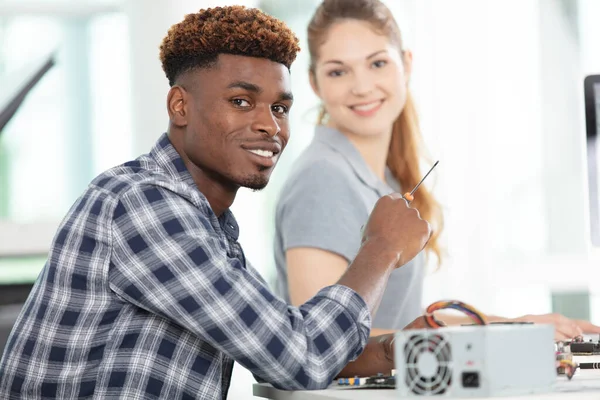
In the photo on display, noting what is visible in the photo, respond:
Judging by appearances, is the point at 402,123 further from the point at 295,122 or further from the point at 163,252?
the point at 295,122

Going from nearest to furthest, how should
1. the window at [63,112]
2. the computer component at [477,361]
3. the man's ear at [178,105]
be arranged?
1. the computer component at [477,361]
2. the man's ear at [178,105]
3. the window at [63,112]

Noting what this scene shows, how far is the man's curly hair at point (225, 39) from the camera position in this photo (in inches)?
51.7

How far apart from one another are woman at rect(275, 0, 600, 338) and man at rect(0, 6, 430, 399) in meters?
0.56

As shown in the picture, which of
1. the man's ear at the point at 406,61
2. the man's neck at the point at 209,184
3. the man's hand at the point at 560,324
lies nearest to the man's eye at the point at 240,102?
the man's neck at the point at 209,184

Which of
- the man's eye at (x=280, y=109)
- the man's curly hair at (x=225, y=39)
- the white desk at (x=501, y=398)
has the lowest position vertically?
the white desk at (x=501, y=398)

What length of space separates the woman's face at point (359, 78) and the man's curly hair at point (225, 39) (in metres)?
0.74

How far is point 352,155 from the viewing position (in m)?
2.07

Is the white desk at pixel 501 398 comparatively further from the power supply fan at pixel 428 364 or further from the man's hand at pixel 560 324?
the man's hand at pixel 560 324

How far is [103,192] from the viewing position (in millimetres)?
1219

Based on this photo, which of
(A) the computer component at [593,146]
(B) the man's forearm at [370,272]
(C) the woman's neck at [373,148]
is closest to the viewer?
(B) the man's forearm at [370,272]

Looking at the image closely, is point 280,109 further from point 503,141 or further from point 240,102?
point 503,141

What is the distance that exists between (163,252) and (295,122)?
268 cm

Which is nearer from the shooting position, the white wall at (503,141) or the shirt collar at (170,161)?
the shirt collar at (170,161)

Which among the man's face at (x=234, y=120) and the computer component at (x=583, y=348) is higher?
the man's face at (x=234, y=120)
